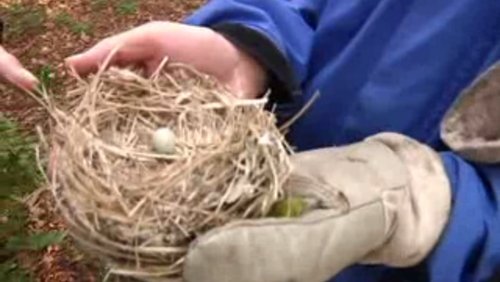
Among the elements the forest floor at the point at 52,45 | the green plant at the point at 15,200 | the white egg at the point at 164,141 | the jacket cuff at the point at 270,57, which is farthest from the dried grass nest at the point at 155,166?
the forest floor at the point at 52,45

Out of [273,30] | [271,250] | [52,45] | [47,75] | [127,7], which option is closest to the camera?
[271,250]

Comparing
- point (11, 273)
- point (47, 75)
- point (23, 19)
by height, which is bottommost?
point (23, 19)

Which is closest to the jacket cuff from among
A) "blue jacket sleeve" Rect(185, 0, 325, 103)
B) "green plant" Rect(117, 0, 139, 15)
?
"blue jacket sleeve" Rect(185, 0, 325, 103)

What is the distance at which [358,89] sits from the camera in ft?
4.59

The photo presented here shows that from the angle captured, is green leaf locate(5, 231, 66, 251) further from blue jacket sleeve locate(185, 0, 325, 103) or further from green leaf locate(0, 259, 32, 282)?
blue jacket sleeve locate(185, 0, 325, 103)

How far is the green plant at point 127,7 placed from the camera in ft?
14.7

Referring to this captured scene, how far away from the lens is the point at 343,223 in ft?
3.73

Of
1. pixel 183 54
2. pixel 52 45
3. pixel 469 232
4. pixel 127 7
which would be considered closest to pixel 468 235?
pixel 469 232

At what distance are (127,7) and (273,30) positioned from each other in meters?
3.11

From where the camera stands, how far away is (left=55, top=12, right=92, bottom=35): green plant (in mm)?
4301

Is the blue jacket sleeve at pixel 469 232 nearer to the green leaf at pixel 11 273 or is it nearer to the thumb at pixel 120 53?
the thumb at pixel 120 53

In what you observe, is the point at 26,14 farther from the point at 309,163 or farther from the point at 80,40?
the point at 309,163

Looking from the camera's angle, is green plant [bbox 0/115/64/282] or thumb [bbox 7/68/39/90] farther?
green plant [bbox 0/115/64/282]

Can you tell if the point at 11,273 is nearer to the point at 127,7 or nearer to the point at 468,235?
the point at 468,235
